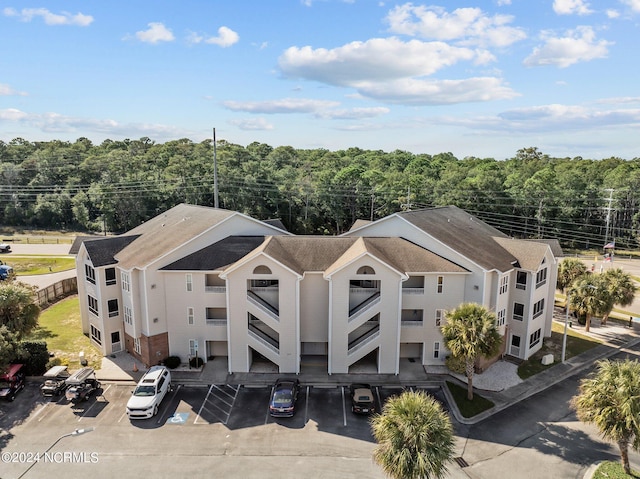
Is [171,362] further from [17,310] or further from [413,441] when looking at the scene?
[413,441]

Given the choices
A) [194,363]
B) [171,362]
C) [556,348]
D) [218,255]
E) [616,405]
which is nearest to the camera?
[616,405]

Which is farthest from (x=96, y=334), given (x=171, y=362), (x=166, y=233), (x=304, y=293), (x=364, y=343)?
(x=364, y=343)

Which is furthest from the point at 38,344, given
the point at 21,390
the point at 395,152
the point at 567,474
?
the point at 395,152

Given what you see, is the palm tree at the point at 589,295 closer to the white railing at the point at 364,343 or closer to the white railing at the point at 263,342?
the white railing at the point at 364,343

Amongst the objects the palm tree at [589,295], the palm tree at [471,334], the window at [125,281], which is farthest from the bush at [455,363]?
the window at [125,281]

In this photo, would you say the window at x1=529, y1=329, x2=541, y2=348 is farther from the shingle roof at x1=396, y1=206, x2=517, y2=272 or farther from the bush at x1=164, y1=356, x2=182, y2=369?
the bush at x1=164, y1=356, x2=182, y2=369

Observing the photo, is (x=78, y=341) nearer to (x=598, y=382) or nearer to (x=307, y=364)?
(x=307, y=364)
